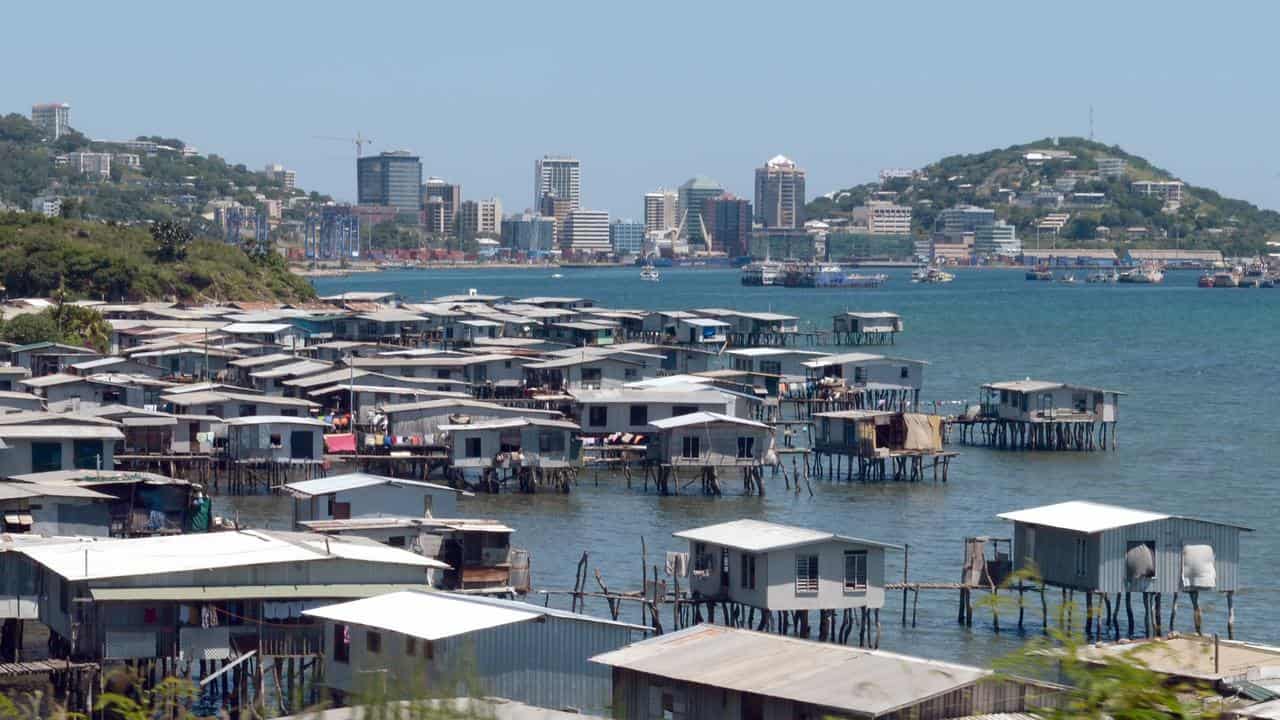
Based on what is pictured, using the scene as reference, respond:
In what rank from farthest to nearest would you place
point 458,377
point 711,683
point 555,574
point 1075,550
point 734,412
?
point 458,377 < point 734,412 < point 555,574 < point 1075,550 < point 711,683

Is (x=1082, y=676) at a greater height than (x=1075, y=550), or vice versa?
(x=1082, y=676)

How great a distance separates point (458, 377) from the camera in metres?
62.7

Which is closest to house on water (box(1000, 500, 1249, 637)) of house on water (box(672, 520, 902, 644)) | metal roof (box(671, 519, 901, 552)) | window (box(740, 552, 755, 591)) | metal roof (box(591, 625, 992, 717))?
house on water (box(672, 520, 902, 644))

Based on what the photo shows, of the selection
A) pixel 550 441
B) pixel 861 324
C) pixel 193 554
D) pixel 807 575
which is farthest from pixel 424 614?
pixel 861 324

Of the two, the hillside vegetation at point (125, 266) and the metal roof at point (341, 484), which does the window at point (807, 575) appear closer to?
A: the metal roof at point (341, 484)

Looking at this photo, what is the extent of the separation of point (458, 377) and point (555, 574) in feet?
89.6

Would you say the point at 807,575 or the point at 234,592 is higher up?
the point at 234,592

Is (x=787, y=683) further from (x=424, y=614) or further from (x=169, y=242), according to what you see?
(x=169, y=242)

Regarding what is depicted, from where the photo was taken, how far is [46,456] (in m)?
39.3

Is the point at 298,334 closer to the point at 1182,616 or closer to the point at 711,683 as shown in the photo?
the point at 1182,616

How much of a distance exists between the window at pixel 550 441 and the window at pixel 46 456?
12.9 m

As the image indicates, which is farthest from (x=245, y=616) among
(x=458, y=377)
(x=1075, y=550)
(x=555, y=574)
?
(x=458, y=377)

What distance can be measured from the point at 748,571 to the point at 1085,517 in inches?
260

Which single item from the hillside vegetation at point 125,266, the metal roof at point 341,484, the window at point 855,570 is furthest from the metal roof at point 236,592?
the hillside vegetation at point 125,266
